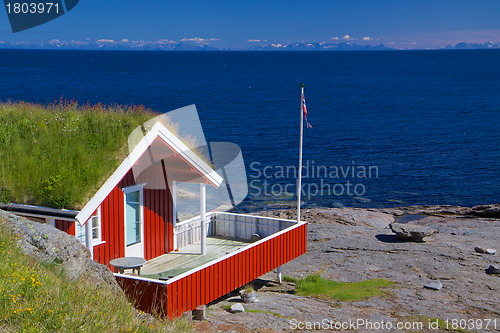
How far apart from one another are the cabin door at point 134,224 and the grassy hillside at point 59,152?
43.5 inches

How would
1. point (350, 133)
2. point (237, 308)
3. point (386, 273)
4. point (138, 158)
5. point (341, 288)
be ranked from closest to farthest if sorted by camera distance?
point (138, 158) < point (237, 308) < point (341, 288) < point (386, 273) < point (350, 133)

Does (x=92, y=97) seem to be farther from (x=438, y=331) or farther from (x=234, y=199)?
(x=438, y=331)

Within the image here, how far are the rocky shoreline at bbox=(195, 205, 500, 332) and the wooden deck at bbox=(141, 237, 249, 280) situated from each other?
5.31 feet

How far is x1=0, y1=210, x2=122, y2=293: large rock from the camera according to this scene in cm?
916

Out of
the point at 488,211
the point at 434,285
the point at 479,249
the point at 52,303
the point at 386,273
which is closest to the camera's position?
the point at 52,303

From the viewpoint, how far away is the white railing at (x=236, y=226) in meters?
17.3

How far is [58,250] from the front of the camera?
368 inches

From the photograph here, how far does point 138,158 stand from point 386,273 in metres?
12.7

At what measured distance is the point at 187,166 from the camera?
14703mm

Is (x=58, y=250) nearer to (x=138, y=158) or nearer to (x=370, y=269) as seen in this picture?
(x=138, y=158)

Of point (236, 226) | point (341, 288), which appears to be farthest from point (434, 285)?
point (236, 226)

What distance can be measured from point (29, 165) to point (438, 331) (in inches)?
513

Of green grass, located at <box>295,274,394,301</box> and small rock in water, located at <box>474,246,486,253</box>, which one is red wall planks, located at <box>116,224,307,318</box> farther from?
small rock in water, located at <box>474,246,486,253</box>

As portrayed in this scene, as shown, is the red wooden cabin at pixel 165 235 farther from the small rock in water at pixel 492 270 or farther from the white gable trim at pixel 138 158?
the small rock in water at pixel 492 270
